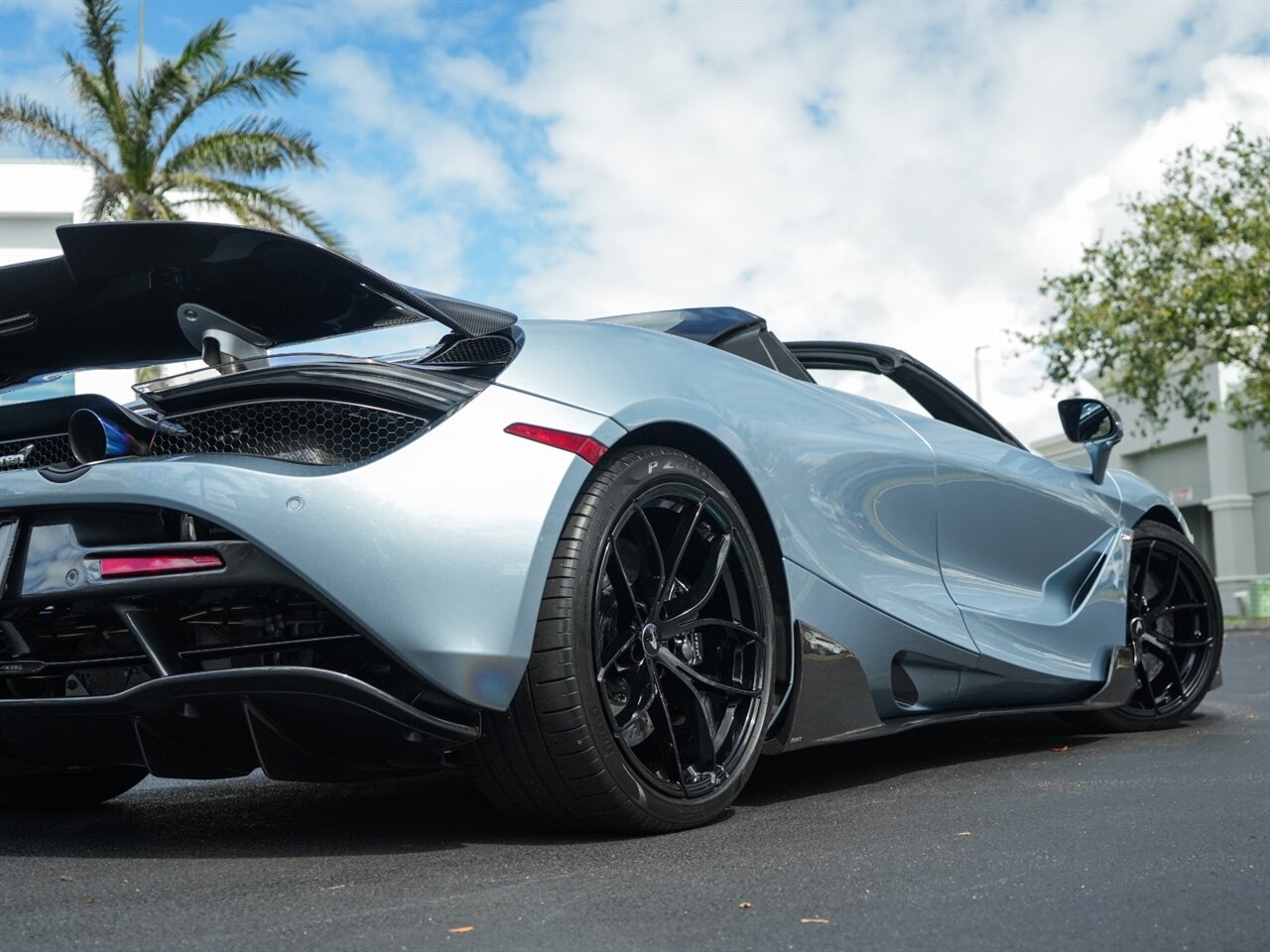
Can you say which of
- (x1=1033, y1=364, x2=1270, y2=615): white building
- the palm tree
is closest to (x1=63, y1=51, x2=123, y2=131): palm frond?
the palm tree

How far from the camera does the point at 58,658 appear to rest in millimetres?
2854

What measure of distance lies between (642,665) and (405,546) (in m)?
0.62

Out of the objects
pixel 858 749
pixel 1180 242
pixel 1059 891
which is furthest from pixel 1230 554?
pixel 1059 891

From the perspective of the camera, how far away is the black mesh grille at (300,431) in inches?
107

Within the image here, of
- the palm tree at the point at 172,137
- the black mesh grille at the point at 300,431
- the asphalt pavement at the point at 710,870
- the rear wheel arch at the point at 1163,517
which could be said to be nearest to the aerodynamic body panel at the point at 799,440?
the black mesh grille at the point at 300,431

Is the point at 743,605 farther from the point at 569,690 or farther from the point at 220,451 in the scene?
the point at 220,451

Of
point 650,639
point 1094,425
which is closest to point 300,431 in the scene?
point 650,639

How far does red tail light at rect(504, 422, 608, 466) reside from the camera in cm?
272

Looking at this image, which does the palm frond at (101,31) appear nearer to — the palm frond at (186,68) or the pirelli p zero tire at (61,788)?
A: the palm frond at (186,68)

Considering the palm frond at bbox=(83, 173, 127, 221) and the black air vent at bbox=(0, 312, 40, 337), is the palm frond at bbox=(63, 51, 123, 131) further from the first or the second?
the black air vent at bbox=(0, 312, 40, 337)

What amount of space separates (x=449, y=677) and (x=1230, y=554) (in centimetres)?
3281

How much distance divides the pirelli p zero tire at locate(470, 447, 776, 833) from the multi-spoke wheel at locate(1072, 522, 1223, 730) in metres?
2.39

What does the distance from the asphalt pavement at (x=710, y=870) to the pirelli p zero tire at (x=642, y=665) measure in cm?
11

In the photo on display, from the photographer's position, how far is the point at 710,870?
8.46ft
